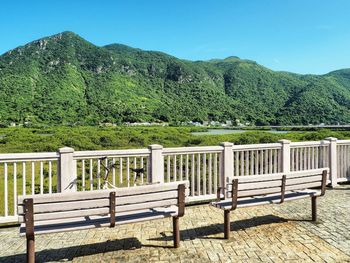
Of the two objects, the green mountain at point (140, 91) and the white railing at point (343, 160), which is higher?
the green mountain at point (140, 91)

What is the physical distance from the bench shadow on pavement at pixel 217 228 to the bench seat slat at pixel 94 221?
2.24 feet

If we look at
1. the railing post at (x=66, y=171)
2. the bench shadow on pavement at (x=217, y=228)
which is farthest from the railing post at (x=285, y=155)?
the railing post at (x=66, y=171)

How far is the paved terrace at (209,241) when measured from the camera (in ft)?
14.5

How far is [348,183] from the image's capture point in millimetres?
9617

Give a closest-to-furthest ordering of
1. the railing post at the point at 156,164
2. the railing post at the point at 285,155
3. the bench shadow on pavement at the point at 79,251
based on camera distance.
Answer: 1. the bench shadow on pavement at the point at 79,251
2. the railing post at the point at 156,164
3. the railing post at the point at 285,155

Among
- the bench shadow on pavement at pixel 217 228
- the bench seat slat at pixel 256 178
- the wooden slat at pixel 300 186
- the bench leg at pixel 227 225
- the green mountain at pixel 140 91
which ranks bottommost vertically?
the bench shadow on pavement at pixel 217 228

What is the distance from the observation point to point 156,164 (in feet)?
22.0

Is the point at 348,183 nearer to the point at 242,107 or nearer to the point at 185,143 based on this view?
the point at 185,143

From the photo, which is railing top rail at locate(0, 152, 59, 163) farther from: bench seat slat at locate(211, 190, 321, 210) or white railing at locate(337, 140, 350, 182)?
white railing at locate(337, 140, 350, 182)

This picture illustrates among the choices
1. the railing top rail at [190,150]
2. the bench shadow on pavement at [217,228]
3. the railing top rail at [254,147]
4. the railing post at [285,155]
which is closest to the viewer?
the bench shadow on pavement at [217,228]

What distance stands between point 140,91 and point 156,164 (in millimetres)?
146516

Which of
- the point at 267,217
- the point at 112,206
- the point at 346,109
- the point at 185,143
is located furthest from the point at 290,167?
the point at 346,109

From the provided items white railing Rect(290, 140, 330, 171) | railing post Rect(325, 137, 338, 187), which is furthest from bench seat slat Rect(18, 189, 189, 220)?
railing post Rect(325, 137, 338, 187)

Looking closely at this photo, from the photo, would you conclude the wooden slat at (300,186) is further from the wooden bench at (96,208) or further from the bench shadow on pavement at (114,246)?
the wooden bench at (96,208)
